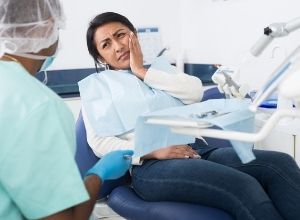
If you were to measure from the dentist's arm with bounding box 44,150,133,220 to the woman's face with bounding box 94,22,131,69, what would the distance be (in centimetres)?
53

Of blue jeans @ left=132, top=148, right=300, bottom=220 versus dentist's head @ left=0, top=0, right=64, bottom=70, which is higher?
dentist's head @ left=0, top=0, right=64, bottom=70

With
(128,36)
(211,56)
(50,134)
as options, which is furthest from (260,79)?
(50,134)

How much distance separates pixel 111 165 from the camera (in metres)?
1.24

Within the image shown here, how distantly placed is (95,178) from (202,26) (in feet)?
5.95

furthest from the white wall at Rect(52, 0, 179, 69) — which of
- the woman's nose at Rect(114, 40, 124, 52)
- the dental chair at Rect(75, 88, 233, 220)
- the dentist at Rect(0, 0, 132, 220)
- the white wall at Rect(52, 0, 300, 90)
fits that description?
the dentist at Rect(0, 0, 132, 220)

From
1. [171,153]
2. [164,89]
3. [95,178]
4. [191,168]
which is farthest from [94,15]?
[95,178]

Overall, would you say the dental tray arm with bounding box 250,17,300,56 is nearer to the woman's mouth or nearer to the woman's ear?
the woman's mouth

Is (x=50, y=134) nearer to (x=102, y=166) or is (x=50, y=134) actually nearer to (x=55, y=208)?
(x=55, y=208)

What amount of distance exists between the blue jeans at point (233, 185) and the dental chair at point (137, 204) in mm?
24

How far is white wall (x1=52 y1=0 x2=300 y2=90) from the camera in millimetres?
1975

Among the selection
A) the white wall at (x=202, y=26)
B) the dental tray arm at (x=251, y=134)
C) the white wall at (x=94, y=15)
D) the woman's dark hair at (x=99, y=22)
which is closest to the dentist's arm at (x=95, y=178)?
the dental tray arm at (x=251, y=134)

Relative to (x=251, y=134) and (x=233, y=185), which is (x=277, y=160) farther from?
(x=251, y=134)

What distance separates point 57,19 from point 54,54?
99 millimetres

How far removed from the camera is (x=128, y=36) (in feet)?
5.77
